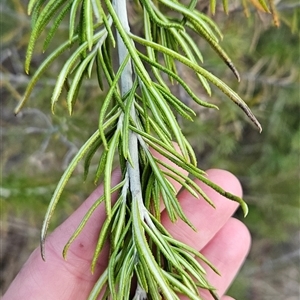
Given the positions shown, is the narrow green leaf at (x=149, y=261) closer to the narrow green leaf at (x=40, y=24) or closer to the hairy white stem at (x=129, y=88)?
the hairy white stem at (x=129, y=88)

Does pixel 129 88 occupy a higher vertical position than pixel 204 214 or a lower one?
Result: higher

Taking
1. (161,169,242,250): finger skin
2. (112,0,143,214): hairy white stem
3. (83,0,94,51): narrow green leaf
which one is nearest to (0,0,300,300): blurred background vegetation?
(161,169,242,250): finger skin

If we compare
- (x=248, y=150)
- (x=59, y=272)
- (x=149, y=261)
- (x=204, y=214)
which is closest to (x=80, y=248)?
(x=59, y=272)

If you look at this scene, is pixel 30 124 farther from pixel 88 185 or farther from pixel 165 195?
pixel 165 195

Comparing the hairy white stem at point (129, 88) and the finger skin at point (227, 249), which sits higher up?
the hairy white stem at point (129, 88)

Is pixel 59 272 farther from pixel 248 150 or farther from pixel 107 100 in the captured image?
pixel 248 150

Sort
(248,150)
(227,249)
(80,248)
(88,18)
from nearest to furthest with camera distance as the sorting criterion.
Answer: (88,18) < (80,248) < (227,249) < (248,150)

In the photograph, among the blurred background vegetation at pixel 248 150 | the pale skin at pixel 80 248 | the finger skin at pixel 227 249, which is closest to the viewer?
the pale skin at pixel 80 248

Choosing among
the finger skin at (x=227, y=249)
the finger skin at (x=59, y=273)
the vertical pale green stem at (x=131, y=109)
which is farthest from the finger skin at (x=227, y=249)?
the vertical pale green stem at (x=131, y=109)

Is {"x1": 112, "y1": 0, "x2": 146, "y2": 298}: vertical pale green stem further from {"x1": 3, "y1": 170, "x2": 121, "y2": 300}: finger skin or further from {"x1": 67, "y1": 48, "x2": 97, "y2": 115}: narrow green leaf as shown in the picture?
{"x1": 3, "y1": 170, "x2": 121, "y2": 300}: finger skin
